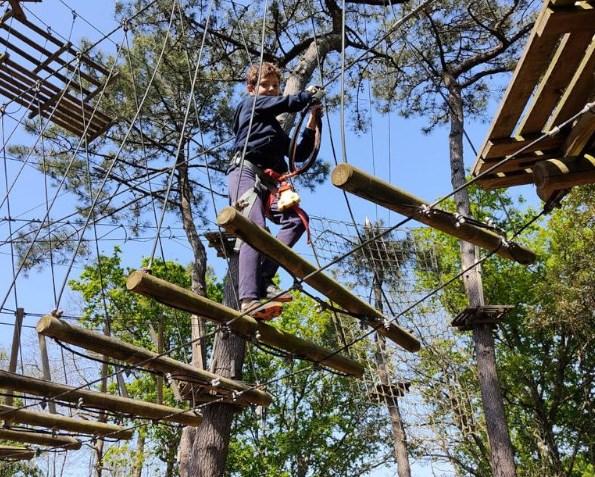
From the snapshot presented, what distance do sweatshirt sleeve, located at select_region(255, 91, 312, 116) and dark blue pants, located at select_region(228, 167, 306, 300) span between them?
0.28 metres

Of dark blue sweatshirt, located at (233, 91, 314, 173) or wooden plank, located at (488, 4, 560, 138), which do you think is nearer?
wooden plank, located at (488, 4, 560, 138)

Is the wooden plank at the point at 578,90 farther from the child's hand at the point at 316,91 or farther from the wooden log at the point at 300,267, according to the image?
the wooden log at the point at 300,267

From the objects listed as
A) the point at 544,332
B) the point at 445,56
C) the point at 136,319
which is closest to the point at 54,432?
the point at 445,56

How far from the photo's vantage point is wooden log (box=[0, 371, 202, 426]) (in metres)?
3.38

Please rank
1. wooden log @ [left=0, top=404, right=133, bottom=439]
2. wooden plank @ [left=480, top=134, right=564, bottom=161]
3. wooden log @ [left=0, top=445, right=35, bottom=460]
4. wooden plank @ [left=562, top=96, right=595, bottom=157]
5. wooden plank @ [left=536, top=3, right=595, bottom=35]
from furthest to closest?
1. wooden log @ [left=0, top=445, right=35, bottom=460]
2. wooden log @ [left=0, top=404, right=133, bottom=439]
3. wooden plank @ [left=480, top=134, right=564, bottom=161]
4. wooden plank @ [left=562, top=96, right=595, bottom=157]
5. wooden plank @ [left=536, top=3, right=595, bottom=35]

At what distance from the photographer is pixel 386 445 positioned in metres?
15.5

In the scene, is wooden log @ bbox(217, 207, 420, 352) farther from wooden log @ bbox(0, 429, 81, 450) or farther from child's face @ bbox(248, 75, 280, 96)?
wooden log @ bbox(0, 429, 81, 450)

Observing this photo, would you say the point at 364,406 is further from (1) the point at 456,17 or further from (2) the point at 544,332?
(1) the point at 456,17

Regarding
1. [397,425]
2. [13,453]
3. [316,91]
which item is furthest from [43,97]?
[397,425]

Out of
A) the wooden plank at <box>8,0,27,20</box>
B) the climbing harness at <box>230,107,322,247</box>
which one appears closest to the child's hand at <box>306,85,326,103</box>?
the climbing harness at <box>230,107,322,247</box>

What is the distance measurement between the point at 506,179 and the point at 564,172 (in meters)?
0.45

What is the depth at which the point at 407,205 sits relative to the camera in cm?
255

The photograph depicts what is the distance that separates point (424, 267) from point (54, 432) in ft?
25.7

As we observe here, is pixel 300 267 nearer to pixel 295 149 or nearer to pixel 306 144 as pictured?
pixel 295 149
